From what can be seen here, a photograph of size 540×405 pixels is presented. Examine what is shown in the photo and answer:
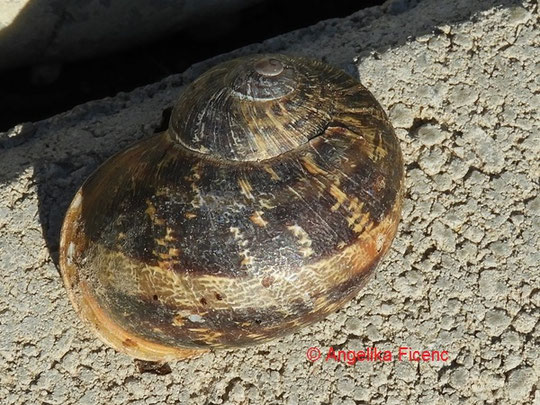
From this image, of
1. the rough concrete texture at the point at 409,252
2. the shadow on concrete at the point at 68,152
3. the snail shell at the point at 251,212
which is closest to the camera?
the snail shell at the point at 251,212

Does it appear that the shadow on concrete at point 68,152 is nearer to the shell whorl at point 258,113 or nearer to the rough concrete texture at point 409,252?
the rough concrete texture at point 409,252

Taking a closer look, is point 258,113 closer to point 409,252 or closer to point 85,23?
point 409,252

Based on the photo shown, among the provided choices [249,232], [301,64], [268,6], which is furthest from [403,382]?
[268,6]

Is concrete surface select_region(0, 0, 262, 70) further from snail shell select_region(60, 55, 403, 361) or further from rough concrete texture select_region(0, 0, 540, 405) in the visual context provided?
snail shell select_region(60, 55, 403, 361)

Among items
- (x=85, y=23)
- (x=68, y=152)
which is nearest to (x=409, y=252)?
(x=68, y=152)

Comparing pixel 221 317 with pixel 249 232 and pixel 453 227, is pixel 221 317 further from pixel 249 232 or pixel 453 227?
pixel 453 227

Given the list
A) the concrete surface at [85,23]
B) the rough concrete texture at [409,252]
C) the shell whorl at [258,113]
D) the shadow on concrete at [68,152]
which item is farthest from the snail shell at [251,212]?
the concrete surface at [85,23]
